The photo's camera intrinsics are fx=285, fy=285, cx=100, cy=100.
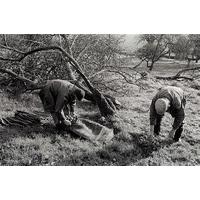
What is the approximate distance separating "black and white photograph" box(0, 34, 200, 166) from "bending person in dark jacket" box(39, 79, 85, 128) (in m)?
0.02

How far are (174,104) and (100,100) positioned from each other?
48.7 inches

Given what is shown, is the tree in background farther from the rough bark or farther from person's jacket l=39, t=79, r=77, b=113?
person's jacket l=39, t=79, r=77, b=113

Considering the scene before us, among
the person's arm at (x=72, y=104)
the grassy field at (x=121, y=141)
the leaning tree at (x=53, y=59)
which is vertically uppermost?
the leaning tree at (x=53, y=59)

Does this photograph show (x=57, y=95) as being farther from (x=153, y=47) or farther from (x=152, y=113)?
(x=153, y=47)

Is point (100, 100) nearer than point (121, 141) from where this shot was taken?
No

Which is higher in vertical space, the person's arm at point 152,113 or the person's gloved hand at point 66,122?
the person's arm at point 152,113

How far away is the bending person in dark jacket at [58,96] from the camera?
448 centimetres

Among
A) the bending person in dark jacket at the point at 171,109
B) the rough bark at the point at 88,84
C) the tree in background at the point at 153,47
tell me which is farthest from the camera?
the rough bark at the point at 88,84

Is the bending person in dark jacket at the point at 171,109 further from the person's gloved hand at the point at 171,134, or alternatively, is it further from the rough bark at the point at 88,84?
the rough bark at the point at 88,84

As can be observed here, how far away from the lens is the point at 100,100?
4.87 metres

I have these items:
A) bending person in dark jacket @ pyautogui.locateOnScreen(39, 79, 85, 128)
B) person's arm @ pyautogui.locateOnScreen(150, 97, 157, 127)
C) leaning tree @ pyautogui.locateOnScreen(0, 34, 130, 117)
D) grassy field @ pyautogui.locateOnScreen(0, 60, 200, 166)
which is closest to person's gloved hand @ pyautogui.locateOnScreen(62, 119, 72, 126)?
bending person in dark jacket @ pyautogui.locateOnScreen(39, 79, 85, 128)

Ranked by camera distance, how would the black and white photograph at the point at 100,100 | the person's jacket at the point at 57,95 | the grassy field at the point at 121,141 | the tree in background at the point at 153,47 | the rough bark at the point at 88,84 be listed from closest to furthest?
the grassy field at the point at 121,141 → the black and white photograph at the point at 100,100 → the person's jacket at the point at 57,95 → the tree in background at the point at 153,47 → the rough bark at the point at 88,84

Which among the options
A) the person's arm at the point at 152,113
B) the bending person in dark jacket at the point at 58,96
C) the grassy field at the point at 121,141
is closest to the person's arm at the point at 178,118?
the grassy field at the point at 121,141

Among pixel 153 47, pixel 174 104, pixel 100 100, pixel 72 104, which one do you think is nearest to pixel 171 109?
pixel 174 104
